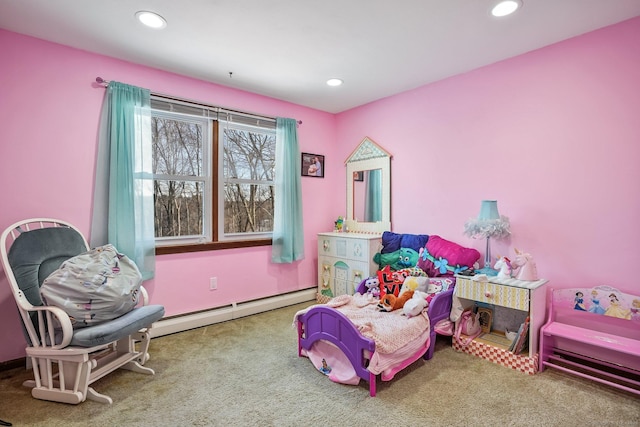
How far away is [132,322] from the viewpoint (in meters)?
2.06

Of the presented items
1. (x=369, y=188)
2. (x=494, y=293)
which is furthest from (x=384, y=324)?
(x=369, y=188)

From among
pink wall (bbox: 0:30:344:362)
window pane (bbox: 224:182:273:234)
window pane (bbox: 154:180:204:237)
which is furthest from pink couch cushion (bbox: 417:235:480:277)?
window pane (bbox: 154:180:204:237)

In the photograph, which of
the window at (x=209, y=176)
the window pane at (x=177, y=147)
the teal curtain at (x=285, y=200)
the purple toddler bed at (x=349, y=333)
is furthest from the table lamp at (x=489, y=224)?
the window pane at (x=177, y=147)

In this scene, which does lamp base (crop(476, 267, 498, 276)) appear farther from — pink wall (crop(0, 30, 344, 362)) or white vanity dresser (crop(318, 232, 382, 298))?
pink wall (crop(0, 30, 344, 362))

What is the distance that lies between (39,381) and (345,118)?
379 centimetres

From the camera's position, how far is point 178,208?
3.21 meters

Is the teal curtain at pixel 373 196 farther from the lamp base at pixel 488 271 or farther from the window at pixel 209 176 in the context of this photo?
the lamp base at pixel 488 271

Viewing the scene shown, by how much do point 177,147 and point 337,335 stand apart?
2.33m

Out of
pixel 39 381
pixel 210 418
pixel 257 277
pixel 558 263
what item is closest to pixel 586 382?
pixel 558 263

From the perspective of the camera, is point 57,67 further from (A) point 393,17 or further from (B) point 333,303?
(B) point 333,303

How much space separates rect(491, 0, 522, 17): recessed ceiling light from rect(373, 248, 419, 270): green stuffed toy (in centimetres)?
202

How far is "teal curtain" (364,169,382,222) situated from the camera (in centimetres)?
381

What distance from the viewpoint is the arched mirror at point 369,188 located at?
147 inches

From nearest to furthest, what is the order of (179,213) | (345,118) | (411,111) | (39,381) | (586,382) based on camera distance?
(39,381)
(586,382)
(179,213)
(411,111)
(345,118)
